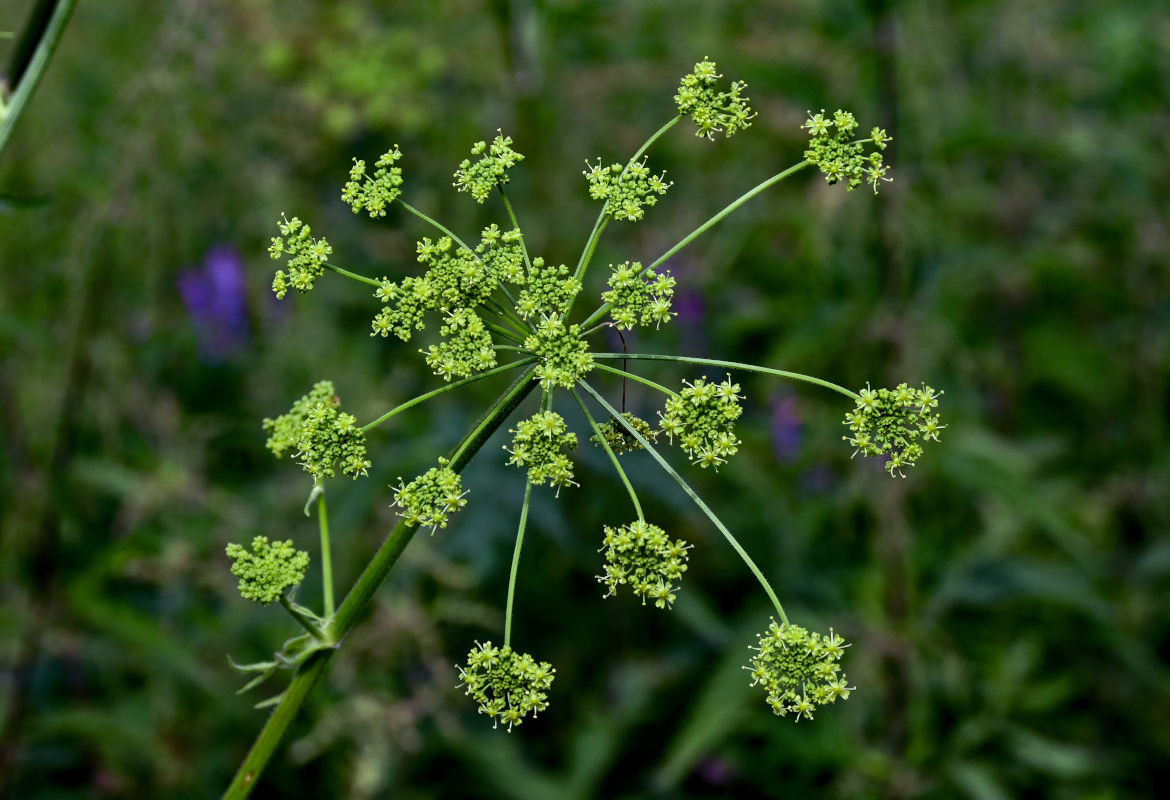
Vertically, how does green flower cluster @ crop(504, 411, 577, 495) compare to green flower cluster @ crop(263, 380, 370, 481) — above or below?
above

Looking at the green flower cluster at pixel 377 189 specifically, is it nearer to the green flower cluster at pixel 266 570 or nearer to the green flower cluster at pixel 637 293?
the green flower cluster at pixel 637 293

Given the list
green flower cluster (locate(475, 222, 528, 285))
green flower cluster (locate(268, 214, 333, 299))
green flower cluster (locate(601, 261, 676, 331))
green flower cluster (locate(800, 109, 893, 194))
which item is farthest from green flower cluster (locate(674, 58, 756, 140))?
green flower cluster (locate(268, 214, 333, 299))

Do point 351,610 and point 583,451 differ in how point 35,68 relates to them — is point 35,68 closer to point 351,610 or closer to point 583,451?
point 351,610

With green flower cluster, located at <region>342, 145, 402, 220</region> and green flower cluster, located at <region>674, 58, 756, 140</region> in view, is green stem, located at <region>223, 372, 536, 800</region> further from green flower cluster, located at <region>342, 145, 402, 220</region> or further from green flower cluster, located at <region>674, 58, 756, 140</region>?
green flower cluster, located at <region>674, 58, 756, 140</region>

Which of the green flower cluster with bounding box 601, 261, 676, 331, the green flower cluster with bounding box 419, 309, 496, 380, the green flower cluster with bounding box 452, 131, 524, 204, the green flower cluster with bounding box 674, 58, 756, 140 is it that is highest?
the green flower cluster with bounding box 674, 58, 756, 140

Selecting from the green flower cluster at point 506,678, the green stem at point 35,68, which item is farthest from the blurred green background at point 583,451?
the green flower cluster at point 506,678
